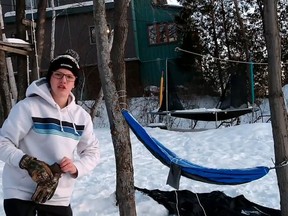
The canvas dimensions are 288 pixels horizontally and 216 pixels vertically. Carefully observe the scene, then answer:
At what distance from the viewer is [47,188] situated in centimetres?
245

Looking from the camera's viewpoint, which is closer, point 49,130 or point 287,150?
point 49,130

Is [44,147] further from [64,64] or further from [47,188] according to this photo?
[64,64]

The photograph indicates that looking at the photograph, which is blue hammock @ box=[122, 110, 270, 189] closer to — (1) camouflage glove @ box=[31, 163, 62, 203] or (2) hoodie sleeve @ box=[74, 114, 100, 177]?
(2) hoodie sleeve @ box=[74, 114, 100, 177]

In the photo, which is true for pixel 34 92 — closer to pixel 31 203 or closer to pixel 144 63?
pixel 31 203

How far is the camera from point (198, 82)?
2048 cm

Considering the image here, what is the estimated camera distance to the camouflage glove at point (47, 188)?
2432mm

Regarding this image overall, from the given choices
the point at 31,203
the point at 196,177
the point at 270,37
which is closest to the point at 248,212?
the point at 196,177

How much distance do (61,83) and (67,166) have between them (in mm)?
469

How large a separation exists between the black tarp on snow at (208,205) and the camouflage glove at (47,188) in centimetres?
213

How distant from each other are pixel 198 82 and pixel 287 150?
681 inches

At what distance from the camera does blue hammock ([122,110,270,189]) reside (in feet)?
11.6

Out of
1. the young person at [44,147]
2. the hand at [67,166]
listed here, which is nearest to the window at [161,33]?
the young person at [44,147]

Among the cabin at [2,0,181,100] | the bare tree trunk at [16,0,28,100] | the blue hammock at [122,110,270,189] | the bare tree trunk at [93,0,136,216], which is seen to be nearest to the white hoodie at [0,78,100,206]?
the blue hammock at [122,110,270,189]

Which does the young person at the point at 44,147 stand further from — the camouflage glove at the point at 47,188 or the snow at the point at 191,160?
the snow at the point at 191,160
